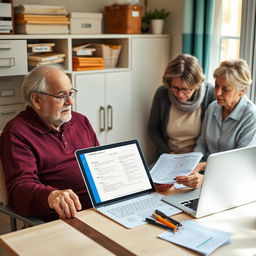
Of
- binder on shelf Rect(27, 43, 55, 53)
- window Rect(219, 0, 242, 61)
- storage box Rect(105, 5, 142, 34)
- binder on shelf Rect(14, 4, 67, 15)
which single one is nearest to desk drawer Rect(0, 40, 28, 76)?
binder on shelf Rect(27, 43, 55, 53)

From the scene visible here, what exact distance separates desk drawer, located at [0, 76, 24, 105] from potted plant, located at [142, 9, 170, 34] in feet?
4.05

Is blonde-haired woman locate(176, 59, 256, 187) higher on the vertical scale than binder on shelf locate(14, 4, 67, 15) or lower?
lower

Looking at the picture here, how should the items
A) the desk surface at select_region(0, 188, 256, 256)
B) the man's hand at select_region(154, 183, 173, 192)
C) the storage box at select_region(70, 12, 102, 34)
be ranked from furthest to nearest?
the storage box at select_region(70, 12, 102, 34) → the man's hand at select_region(154, 183, 173, 192) → the desk surface at select_region(0, 188, 256, 256)

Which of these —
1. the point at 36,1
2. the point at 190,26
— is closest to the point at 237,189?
the point at 190,26

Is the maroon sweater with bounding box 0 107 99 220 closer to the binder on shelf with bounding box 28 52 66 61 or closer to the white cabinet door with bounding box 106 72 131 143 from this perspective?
the binder on shelf with bounding box 28 52 66 61

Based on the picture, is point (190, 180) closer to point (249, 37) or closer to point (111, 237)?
point (111, 237)

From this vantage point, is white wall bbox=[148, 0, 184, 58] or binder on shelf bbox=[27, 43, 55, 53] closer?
binder on shelf bbox=[27, 43, 55, 53]

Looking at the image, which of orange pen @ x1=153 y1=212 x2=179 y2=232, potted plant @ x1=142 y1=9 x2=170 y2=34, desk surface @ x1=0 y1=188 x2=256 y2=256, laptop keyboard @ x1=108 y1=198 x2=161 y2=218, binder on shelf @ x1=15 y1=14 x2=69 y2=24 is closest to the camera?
desk surface @ x1=0 y1=188 x2=256 y2=256

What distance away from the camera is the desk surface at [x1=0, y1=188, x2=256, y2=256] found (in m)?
1.38

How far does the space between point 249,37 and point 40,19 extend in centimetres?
145

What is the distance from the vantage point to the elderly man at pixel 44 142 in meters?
1.88

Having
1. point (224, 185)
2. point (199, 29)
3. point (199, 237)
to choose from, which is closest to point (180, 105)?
point (199, 29)

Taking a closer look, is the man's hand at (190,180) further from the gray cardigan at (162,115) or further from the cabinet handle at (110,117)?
the cabinet handle at (110,117)

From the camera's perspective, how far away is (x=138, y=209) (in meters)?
1.70
